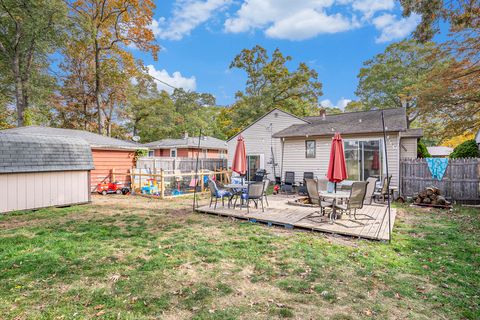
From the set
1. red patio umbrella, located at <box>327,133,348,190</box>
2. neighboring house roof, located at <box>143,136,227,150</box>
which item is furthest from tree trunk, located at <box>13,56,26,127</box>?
red patio umbrella, located at <box>327,133,348,190</box>

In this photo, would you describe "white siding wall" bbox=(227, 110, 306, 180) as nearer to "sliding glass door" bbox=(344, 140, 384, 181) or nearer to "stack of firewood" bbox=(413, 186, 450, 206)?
"sliding glass door" bbox=(344, 140, 384, 181)

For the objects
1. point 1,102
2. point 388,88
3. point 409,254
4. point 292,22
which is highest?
point 292,22

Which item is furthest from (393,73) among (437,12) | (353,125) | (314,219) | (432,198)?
(314,219)

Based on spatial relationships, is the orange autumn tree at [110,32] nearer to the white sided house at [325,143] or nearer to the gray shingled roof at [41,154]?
the white sided house at [325,143]

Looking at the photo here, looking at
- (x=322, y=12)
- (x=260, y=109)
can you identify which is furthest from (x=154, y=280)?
(x=260, y=109)

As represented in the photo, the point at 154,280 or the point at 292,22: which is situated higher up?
the point at 292,22

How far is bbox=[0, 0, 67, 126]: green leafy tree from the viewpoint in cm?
1566

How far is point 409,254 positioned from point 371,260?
895 millimetres

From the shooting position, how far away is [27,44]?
1761 cm

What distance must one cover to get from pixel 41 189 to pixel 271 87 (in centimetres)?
2006

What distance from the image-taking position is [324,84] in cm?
2531

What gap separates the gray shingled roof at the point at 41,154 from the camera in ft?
→ 24.9

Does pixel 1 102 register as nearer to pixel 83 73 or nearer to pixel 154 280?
pixel 83 73

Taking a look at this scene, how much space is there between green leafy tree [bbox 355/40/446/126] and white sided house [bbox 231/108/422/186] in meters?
12.0
